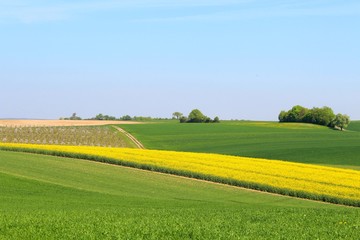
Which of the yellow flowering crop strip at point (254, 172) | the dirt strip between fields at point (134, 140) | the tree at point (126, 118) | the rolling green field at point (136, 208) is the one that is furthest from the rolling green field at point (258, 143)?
the tree at point (126, 118)

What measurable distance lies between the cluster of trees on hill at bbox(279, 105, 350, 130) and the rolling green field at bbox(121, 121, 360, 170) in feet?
75.1

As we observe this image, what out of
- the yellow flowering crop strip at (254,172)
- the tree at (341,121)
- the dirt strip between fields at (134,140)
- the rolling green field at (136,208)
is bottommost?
the rolling green field at (136,208)

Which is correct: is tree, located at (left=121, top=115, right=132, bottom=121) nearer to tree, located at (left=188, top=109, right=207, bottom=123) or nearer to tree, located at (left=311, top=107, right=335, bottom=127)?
tree, located at (left=188, top=109, right=207, bottom=123)

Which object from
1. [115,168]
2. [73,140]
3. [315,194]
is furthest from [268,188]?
[73,140]

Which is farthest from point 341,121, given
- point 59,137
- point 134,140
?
point 59,137

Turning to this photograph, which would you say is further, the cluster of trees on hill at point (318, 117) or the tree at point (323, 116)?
the tree at point (323, 116)

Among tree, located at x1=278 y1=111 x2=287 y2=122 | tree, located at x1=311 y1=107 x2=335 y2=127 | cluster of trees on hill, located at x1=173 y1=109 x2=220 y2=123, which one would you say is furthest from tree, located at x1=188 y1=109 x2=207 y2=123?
tree, located at x1=311 y1=107 x2=335 y2=127

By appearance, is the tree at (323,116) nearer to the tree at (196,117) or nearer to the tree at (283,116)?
the tree at (283,116)

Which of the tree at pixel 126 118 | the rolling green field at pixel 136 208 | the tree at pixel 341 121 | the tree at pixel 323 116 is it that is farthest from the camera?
the tree at pixel 126 118

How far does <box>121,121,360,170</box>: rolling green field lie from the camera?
5244 centimetres

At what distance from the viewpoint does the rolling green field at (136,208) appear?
45.5 feet

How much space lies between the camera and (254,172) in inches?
1344

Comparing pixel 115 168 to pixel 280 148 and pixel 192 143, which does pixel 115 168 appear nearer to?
pixel 280 148

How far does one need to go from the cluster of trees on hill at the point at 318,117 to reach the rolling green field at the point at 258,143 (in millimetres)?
22898
